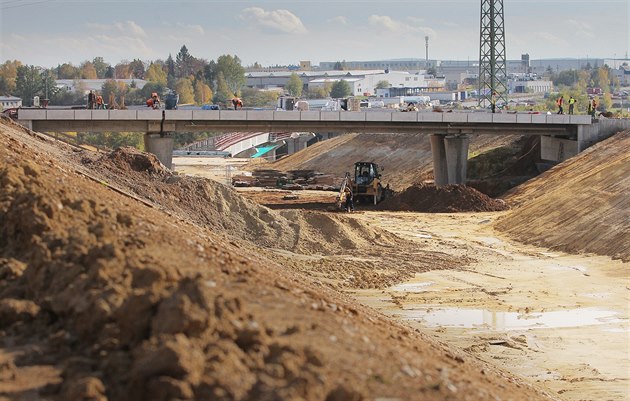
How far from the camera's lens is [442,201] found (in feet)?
190

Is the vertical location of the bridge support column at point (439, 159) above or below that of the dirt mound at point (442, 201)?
above

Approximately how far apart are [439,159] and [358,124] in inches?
248

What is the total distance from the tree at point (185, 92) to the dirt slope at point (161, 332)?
16403cm

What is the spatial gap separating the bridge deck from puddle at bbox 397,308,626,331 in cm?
3388

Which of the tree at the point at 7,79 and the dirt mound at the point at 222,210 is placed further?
the tree at the point at 7,79

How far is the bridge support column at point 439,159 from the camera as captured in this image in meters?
68.4

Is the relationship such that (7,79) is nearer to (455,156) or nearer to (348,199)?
(455,156)

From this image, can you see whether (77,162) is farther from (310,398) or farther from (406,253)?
(310,398)

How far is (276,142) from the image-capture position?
439ft

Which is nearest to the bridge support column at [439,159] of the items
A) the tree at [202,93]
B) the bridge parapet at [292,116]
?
the bridge parapet at [292,116]

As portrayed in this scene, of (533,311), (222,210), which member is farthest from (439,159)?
(533,311)

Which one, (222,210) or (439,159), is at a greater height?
(222,210)

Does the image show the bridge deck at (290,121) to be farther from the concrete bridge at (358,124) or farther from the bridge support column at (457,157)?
the bridge support column at (457,157)

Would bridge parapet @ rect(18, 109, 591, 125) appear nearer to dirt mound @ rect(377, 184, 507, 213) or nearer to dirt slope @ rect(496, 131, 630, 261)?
dirt mound @ rect(377, 184, 507, 213)
